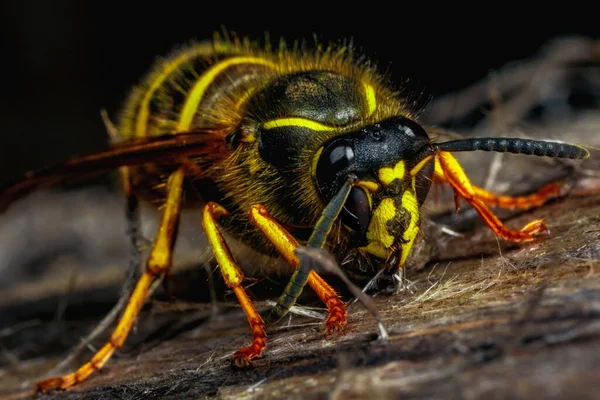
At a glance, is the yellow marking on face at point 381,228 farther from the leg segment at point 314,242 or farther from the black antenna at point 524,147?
the black antenna at point 524,147

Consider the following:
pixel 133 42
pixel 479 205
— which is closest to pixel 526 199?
pixel 479 205

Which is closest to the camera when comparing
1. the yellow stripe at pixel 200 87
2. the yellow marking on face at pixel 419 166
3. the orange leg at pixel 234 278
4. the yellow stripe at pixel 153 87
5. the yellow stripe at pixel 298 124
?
the orange leg at pixel 234 278

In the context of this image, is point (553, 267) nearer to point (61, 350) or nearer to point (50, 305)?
point (61, 350)

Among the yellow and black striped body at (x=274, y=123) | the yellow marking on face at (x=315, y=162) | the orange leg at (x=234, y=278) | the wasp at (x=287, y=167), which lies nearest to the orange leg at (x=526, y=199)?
the wasp at (x=287, y=167)

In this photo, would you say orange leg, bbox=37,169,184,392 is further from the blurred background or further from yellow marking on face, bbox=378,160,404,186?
→ the blurred background

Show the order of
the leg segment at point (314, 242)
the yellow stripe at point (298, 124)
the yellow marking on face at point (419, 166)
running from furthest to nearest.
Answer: the yellow stripe at point (298, 124) < the yellow marking on face at point (419, 166) < the leg segment at point (314, 242)

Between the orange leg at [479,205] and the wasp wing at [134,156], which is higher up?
the wasp wing at [134,156]

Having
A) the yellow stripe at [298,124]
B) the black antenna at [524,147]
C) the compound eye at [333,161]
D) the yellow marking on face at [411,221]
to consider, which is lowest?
the yellow marking on face at [411,221]
